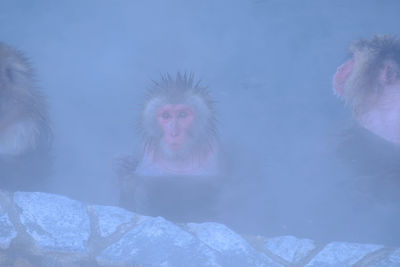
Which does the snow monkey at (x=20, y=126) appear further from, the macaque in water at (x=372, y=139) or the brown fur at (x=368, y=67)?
the brown fur at (x=368, y=67)

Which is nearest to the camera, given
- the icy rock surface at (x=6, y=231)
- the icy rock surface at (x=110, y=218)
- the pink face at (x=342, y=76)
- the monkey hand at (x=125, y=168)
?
the icy rock surface at (x=6, y=231)

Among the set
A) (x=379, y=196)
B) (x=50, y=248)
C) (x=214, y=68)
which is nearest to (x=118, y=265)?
(x=50, y=248)

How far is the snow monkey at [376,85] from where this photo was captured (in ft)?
13.6

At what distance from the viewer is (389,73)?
4.17 metres

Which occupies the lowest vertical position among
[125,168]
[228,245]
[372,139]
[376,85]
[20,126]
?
[228,245]

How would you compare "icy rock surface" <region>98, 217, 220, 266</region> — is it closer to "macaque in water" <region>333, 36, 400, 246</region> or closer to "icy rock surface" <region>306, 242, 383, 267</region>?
"icy rock surface" <region>306, 242, 383, 267</region>

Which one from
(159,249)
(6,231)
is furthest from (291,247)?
(6,231)

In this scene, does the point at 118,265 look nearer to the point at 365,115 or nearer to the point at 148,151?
the point at 148,151

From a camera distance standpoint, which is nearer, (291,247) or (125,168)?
(291,247)

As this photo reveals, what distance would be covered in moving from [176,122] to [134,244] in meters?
1.16

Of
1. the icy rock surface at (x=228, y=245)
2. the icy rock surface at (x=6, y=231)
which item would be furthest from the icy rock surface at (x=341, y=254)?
the icy rock surface at (x=6, y=231)

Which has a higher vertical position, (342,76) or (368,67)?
(342,76)

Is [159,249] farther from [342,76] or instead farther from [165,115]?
[342,76]

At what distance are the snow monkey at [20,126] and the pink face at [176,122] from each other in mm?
1289
